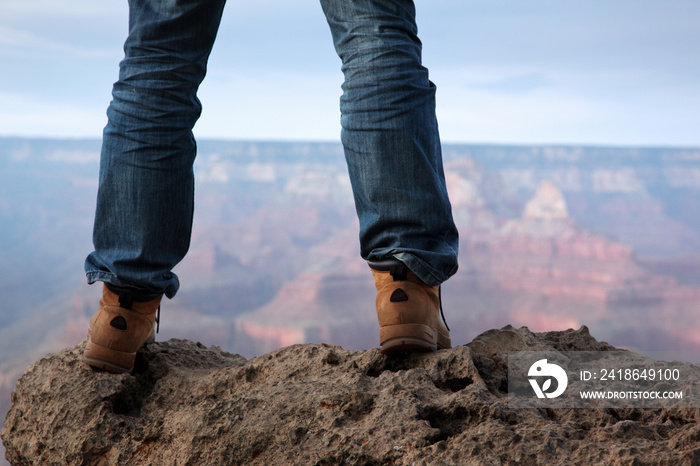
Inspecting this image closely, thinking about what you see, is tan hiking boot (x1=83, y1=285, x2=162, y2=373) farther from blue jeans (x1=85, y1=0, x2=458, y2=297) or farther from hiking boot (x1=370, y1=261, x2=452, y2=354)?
hiking boot (x1=370, y1=261, x2=452, y2=354)

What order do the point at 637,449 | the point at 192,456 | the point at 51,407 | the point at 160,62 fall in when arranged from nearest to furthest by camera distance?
the point at 637,449 → the point at 192,456 → the point at 160,62 → the point at 51,407

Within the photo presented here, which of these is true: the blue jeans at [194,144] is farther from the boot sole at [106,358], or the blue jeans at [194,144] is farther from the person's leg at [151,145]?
the boot sole at [106,358]

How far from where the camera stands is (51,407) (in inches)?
59.9

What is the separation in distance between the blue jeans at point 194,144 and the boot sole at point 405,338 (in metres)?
0.12

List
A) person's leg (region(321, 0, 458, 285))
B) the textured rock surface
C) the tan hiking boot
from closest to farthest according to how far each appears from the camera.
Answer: the textured rock surface < person's leg (region(321, 0, 458, 285)) < the tan hiking boot

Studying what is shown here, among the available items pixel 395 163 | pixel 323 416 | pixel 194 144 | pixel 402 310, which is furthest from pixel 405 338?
pixel 194 144

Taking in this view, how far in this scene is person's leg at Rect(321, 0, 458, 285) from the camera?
49.2 inches

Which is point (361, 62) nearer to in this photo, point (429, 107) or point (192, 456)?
point (429, 107)

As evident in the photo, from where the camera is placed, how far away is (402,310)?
129 centimetres

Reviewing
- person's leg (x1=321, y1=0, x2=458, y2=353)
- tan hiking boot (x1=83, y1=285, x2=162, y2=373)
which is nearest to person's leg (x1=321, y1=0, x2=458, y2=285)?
person's leg (x1=321, y1=0, x2=458, y2=353)

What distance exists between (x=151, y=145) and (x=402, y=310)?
0.68 m

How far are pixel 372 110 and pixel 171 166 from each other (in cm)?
50

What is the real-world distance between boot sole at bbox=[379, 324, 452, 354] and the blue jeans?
115 millimetres

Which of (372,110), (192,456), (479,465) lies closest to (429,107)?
(372,110)
